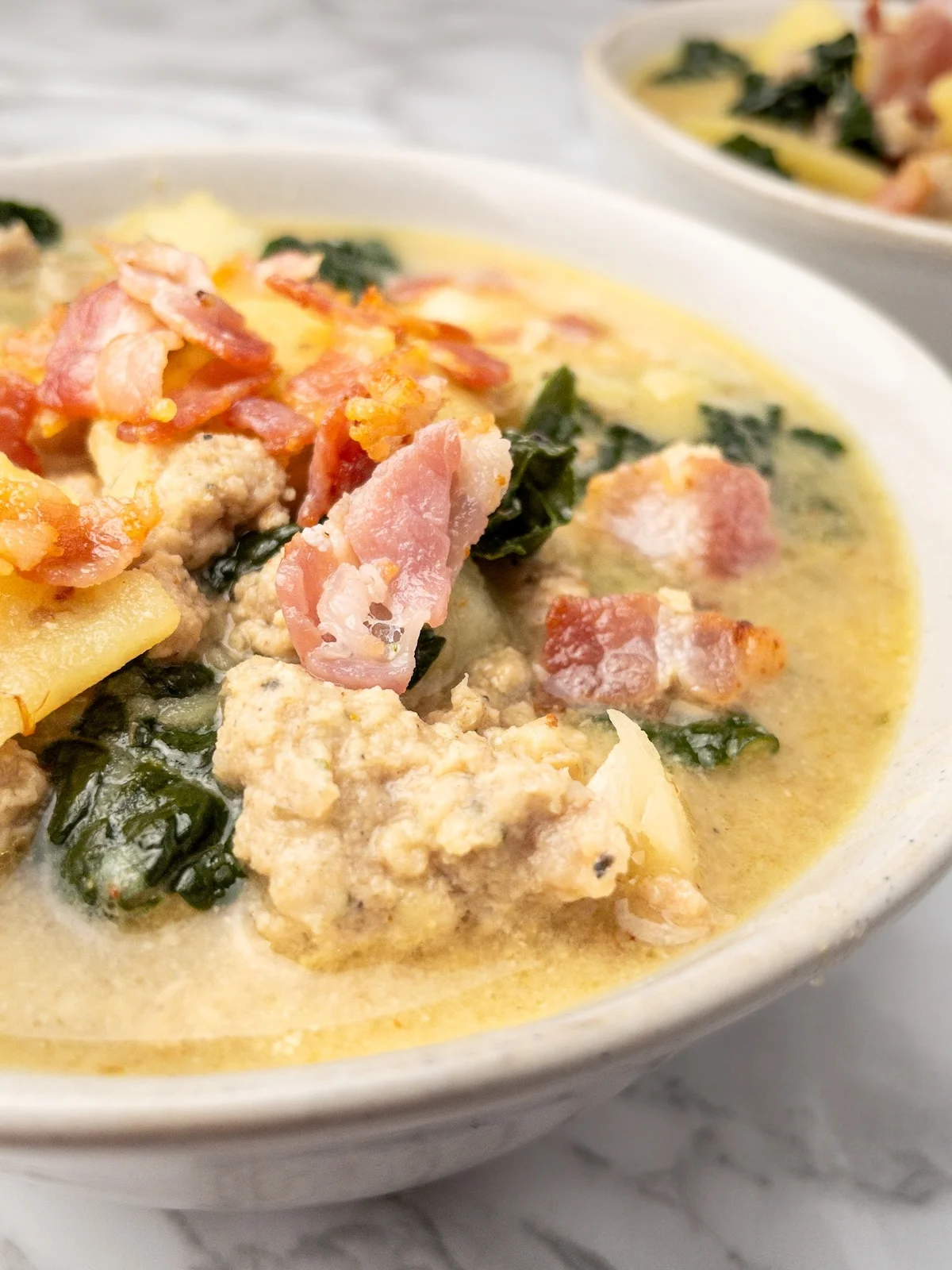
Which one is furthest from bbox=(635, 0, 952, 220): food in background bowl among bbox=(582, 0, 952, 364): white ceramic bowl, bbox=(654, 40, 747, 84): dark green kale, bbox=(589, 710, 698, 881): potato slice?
bbox=(589, 710, 698, 881): potato slice

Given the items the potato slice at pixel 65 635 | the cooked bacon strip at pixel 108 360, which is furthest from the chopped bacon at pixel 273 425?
the potato slice at pixel 65 635

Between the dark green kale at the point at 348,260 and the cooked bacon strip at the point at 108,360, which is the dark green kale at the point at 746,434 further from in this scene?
the cooked bacon strip at the point at 108,360

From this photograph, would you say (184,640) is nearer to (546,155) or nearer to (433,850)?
(433,850)

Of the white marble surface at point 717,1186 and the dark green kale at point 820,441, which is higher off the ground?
the dark green kale at point 820,441

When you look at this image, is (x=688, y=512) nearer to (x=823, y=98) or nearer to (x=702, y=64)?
(x=823, y=98)

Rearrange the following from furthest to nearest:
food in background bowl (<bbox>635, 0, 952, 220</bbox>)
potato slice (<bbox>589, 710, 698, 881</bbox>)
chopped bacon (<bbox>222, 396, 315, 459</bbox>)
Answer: food in background bowl (<bbox>635, 0, 952, 220</bbox>), chopped bacon (<bbox>222, 396, 315, 459</bbox>), potato slice (<bbox>589, 710, 698, 881</bbox>)

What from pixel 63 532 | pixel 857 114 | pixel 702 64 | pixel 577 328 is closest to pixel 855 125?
pixel 857 114

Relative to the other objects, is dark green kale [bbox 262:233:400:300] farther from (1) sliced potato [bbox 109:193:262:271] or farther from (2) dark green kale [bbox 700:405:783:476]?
(2) dark green kale [bbox 700:405:783:476]
